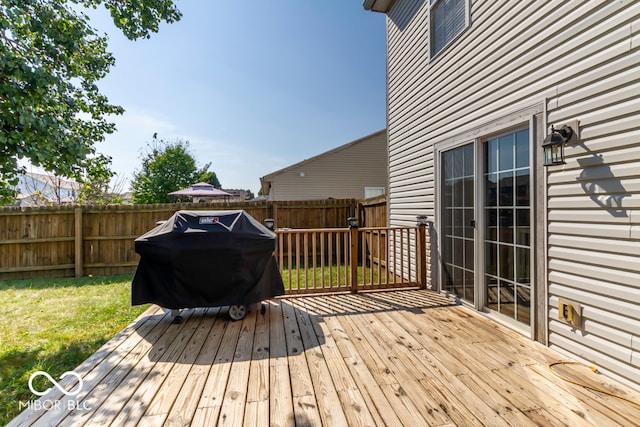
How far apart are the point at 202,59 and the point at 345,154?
20.7ft

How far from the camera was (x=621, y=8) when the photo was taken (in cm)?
194

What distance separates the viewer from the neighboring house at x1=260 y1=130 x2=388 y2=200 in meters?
11.8

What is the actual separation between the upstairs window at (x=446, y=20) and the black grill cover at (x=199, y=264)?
359cm

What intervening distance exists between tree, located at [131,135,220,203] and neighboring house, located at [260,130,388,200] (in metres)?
6.70

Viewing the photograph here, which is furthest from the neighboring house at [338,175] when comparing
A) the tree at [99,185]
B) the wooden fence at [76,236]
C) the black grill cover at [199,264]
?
the black grill cover at [199,264]

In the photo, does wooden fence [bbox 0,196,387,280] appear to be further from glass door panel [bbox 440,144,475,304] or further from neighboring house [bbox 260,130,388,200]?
neighboring house [bbox 260,130,388,200]

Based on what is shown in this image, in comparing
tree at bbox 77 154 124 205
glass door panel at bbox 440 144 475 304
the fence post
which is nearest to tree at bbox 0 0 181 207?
tree at bbox 77 154 124 205

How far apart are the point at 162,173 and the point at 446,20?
15822 millimetres

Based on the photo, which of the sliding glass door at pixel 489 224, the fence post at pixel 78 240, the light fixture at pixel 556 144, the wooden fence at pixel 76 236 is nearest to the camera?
the light fixture at pixel 556 144

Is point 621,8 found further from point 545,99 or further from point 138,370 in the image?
point 138,370

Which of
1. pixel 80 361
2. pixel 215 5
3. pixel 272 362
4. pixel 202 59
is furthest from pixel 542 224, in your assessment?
pixel 202 59

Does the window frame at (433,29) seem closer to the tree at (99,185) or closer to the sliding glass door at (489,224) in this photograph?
the sliding glass door at (489,224)

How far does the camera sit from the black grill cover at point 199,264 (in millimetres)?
3047

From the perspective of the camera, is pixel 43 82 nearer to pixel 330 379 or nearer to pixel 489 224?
pixel 330 379
